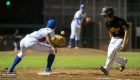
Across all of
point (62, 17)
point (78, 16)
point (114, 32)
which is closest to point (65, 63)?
point (114, 32)

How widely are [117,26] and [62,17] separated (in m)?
26.4

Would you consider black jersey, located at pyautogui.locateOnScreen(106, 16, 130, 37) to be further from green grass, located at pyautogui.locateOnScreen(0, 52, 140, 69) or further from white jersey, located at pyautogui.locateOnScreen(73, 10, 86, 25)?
white jersey, located at pyautogui.locateOnScreen(73, 10, 86, 25)

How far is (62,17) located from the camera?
121 ft

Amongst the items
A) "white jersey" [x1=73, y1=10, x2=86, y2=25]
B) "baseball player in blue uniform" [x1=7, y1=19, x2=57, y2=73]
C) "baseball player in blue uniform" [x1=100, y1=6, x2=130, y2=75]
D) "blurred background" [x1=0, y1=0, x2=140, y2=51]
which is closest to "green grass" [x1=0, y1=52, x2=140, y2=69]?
"baseball player in blue uniform" [x1=7, y1=19, x2=57, y2=73]

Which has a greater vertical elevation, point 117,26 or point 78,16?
point 117,26

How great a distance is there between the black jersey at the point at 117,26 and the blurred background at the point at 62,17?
21285mm

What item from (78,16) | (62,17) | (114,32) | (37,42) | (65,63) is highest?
Result: (114,32)

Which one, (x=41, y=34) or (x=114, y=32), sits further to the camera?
(x=114, y=32)

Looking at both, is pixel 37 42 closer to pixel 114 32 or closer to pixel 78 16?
pixel 114 32

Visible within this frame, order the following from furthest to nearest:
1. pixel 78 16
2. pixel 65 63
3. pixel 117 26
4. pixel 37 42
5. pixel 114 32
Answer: pixel 78 16 < pixel 65 63 < pixel 114 32 < pixel 117 26 < pixel 37 42

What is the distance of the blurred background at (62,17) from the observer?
108ft

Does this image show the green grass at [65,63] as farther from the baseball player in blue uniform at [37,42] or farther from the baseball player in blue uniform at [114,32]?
the baseball player in blue uniform at [114,32]

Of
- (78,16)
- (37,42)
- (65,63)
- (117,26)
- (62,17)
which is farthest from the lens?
(62,17)

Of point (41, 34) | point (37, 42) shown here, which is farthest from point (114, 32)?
point (37, 42)
